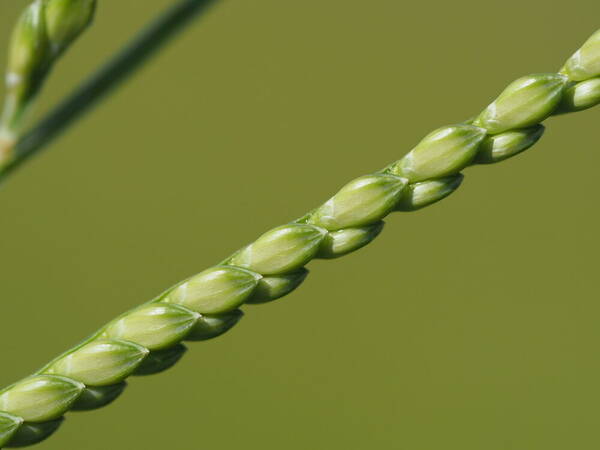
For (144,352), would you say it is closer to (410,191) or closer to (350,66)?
(410,191)

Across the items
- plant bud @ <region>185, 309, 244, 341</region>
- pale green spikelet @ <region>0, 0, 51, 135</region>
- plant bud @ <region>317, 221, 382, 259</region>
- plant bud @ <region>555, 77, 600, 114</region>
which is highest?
pale green spikelet @ <region>0, 0, 51, 135</region>

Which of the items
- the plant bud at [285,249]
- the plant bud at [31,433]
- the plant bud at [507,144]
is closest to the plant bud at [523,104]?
the plant bud at [507,144]

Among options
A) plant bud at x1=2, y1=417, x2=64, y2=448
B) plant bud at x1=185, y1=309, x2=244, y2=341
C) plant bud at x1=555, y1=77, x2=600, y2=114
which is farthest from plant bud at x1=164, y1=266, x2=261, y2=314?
plant bud at x1=555, y1=77, x2=600, y2=114

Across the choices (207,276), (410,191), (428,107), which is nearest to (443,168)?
(410,191)

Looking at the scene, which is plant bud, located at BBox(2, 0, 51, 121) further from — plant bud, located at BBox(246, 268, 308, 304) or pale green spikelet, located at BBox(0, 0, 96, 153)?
plant bud, located at BBox(246, 268, 308, 304)

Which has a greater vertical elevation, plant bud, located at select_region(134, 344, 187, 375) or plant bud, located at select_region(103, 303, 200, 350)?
plant bud, located at select_region(103, 303, 200, 350)
